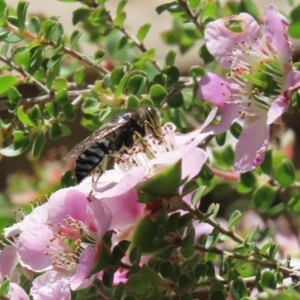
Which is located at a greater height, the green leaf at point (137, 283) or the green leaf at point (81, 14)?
the green leaf at point (81, 14)

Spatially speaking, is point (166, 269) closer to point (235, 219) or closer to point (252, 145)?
point (235, 219)

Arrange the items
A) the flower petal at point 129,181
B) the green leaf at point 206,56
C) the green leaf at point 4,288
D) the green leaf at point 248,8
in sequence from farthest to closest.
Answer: the green leaf at point 248,8
the green leaf at point 206,56
the green leaf at point 4,288
the flower petal at point 129,181

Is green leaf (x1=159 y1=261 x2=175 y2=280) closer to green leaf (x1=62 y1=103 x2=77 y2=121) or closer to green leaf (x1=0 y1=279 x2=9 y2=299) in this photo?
green leaf (x1=0 y1=279 x2=9 y2=299)

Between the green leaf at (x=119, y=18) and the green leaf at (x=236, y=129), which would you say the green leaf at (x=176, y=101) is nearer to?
the green leaf at (x=236, y=129)

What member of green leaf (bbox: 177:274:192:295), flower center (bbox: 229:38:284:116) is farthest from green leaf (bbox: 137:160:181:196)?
flower center (bbox: 229:38:284:116)

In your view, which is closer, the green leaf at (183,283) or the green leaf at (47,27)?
the green leaf at (183,283)

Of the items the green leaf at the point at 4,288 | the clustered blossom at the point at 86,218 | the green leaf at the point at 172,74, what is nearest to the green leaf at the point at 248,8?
the green leaf at the point at 172,74

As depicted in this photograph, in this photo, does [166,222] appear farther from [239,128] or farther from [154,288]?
[239,128]
